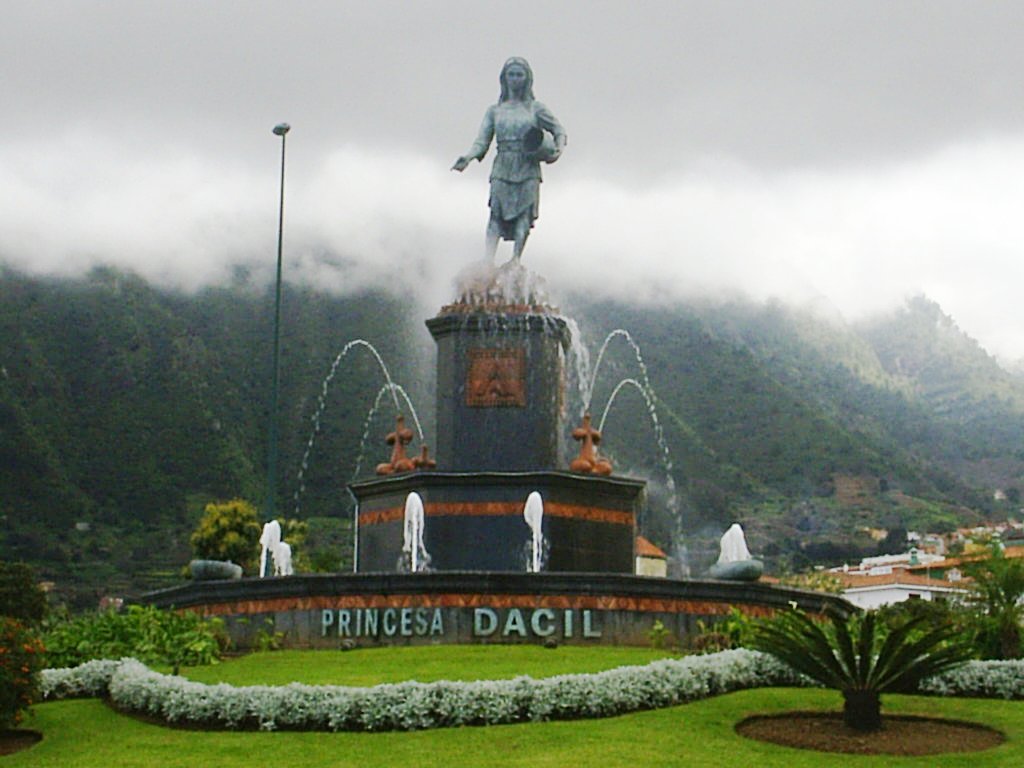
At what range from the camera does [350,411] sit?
58188 mm

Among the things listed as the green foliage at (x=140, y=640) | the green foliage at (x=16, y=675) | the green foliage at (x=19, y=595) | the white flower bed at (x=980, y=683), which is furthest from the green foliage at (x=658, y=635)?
the green foliage at (x=19, y=595)

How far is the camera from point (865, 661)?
12367 mm

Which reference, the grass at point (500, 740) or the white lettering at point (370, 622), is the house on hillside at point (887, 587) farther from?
the grass at point (500, 740)

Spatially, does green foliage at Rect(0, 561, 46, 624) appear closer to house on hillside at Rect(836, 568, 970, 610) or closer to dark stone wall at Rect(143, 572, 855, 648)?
dark stone wall at Rect(143, 572, 855, 648)

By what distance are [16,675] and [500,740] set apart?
426 cm

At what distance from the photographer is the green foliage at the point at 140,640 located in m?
16.9

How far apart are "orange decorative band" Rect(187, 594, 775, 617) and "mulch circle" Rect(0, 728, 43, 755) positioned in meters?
5.33

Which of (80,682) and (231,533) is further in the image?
(231,533)

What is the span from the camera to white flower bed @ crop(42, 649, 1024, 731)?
12633 mm

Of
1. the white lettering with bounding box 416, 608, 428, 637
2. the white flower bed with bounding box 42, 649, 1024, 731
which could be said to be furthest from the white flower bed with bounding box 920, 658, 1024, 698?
the white lettering with bounding box 416, 608, 428, 637

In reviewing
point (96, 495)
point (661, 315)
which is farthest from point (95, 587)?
point (661, 315)

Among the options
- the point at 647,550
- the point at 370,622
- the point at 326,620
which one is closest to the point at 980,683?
the point at 370,622

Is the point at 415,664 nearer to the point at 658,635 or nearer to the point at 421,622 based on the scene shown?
the point at 421,622

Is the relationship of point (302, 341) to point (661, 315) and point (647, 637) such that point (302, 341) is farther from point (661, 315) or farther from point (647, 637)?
point (647, 637)
